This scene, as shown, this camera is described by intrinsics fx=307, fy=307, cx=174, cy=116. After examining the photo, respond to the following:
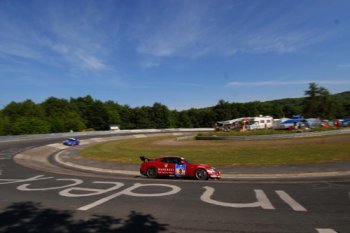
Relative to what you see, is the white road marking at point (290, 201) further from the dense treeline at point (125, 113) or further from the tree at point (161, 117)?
the tree at point (161, 117)

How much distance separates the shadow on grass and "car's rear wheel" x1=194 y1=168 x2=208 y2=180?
8.42 meters

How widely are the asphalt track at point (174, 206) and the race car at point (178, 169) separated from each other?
86.4 inches

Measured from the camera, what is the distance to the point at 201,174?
1780 cm

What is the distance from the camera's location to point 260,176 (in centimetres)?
1845

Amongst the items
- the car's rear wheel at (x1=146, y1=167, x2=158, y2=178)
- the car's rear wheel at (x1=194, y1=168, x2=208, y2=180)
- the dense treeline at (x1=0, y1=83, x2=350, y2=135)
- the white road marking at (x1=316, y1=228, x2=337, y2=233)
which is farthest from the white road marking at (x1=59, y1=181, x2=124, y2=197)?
the dense treeline at (x1=0, y1=83, x2=350, y2=135)

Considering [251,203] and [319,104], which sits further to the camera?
[319,104]

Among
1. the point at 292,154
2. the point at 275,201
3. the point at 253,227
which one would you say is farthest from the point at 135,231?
the point at 292,154

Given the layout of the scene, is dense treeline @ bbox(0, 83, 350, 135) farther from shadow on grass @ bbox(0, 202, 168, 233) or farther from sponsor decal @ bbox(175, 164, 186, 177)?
shadow on grass @ bbox(0, 202, 168, 233)

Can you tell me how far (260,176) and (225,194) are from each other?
21.6 feet

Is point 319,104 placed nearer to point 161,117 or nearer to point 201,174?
point 161,117

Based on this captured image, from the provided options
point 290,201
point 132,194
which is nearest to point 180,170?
point 132,194

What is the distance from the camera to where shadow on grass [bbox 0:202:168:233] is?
812 cm

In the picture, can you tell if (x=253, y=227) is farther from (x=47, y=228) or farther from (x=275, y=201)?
(x=47, y=228)

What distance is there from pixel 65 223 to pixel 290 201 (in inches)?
301
